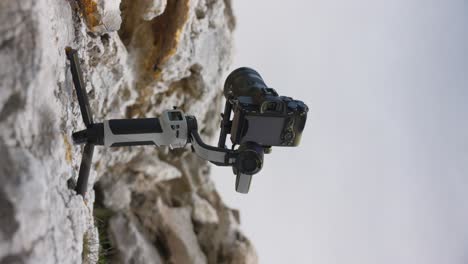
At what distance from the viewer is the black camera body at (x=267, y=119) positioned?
2.27 meters

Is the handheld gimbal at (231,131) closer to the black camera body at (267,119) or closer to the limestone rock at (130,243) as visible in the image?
the black camera body at (267,119)

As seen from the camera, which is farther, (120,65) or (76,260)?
(120,65)

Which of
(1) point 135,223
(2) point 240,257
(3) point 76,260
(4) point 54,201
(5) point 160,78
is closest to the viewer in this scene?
(4) point 54,201

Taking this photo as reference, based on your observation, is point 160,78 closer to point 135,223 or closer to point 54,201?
point 135,223

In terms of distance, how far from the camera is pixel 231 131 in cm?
242

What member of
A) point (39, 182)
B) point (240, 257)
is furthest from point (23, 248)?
point (240, 257)

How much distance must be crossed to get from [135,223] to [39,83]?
4.34 meters

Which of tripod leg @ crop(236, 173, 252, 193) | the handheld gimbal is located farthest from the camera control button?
tripod leg @ crop(236, 173, 252, 193)

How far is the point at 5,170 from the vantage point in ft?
4.89

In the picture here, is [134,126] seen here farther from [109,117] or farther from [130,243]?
[130,243]

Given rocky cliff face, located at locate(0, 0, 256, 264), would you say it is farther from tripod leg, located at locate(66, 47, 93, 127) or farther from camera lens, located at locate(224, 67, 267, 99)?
camera lens, located at locate(224, 67, 267, 99)

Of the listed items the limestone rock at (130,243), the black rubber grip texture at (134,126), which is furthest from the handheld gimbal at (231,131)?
the limestone rock at (130,243)

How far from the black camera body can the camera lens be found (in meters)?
0.06

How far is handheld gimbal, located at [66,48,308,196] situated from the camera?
7.34ft
